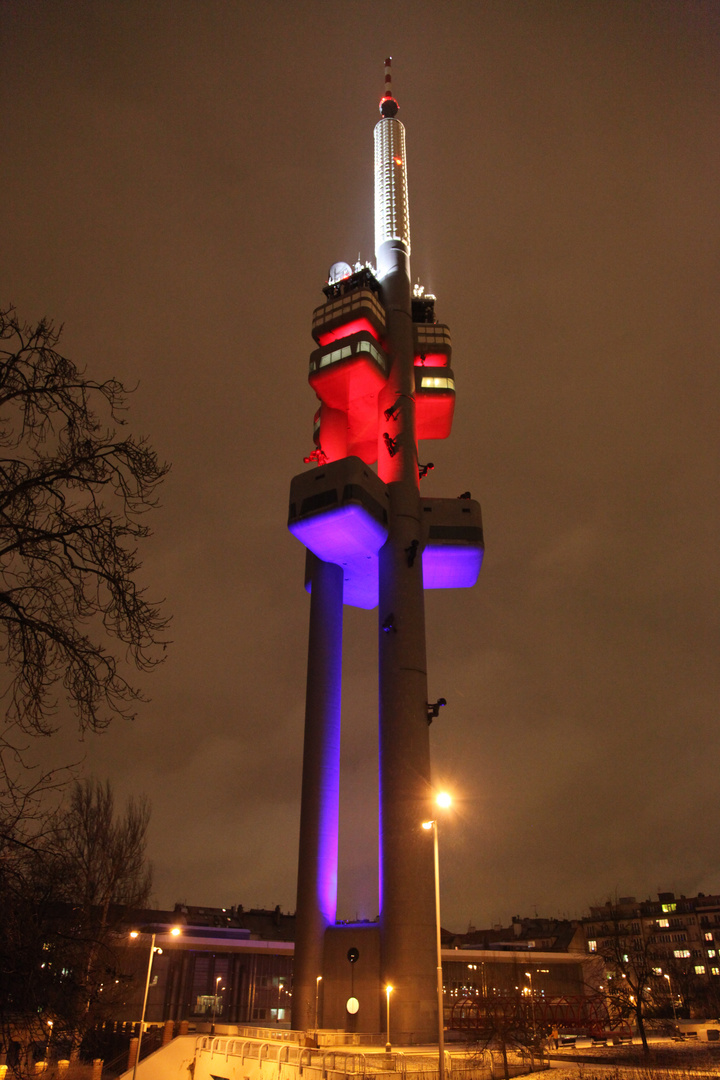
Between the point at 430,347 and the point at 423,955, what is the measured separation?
3969 centimetres

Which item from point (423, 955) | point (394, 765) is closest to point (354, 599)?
point (394, 765)

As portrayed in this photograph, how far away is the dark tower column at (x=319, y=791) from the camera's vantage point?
3938 centimetres

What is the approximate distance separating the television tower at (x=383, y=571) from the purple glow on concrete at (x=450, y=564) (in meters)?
0.13

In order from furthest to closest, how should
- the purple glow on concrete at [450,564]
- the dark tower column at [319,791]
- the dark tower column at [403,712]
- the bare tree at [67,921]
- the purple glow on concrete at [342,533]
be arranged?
the purple glow on concrete at [450,564] → the purple glow on concrete at [342,533] → the dark tower column at [319,791] → the dark tower column at [403,712] → the bare tree at [67,921]

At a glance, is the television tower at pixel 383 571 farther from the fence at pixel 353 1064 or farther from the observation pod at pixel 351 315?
the fence at pixel 353 1064

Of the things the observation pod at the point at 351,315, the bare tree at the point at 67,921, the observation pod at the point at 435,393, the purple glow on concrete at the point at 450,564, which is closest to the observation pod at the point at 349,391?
the observation pod at the point at 351,315

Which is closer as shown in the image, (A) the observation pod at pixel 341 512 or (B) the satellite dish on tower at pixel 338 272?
(A) the observation pod at pixel 341 512

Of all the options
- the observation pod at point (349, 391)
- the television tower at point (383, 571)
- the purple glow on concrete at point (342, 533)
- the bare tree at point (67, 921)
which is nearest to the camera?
the bare tree at point (67, 921)

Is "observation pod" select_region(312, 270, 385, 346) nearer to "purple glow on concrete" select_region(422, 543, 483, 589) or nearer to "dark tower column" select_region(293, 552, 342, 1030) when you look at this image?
"purple glow on concrete" select_region(422, 543, 483, 589)

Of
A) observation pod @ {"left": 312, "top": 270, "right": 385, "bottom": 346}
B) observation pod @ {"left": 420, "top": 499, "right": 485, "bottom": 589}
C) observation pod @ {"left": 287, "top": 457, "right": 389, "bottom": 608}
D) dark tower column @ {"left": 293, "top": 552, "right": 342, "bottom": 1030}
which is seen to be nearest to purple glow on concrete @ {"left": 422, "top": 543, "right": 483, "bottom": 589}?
observation pod @ {"left": 420, "top": 499, "right": 485, "bottom": 589}

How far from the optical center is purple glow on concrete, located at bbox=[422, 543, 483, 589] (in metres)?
47.9

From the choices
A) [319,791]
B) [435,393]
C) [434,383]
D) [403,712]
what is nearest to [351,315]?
[434,383]

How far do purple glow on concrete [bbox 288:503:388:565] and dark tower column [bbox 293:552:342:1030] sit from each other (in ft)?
7.72

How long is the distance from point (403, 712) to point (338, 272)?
3619 cm
